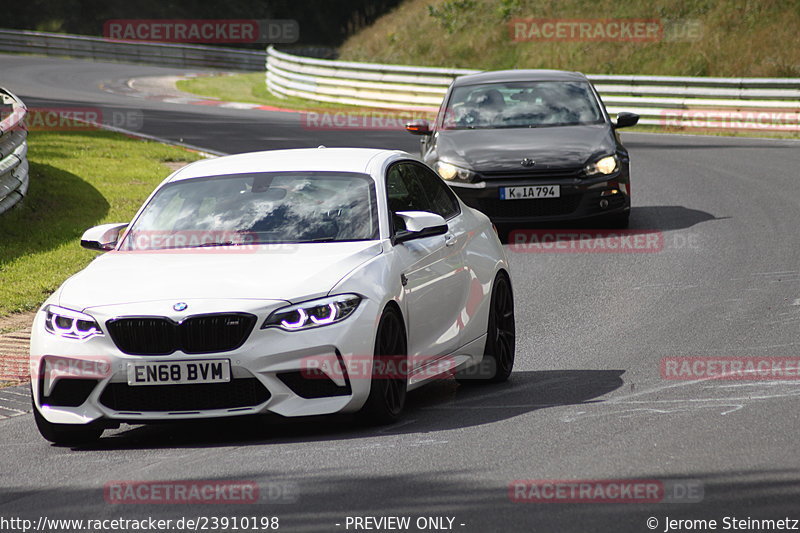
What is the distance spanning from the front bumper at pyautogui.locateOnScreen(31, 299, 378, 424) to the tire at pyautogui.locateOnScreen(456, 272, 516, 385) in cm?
178

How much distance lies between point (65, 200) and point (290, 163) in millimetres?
9223

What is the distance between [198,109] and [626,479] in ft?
94.7

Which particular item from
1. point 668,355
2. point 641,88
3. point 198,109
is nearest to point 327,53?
point 198,109

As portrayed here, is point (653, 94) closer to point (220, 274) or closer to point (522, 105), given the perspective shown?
point (522, 105)

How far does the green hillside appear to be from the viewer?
36.9m

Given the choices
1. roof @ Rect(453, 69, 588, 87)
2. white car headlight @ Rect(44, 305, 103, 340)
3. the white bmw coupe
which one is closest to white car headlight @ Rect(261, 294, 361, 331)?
the white bmw coupe

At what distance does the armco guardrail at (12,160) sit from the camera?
14859 mm

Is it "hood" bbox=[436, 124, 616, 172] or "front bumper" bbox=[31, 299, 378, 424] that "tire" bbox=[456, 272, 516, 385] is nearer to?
"front bumper" bbox=[31, 299, 378, 424]

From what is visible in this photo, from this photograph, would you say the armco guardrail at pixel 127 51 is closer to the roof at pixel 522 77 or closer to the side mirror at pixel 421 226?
the roof at pixel 522 77

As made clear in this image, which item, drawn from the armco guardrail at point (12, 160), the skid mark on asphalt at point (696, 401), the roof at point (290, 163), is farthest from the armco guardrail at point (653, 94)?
the roof at point (290, 163)

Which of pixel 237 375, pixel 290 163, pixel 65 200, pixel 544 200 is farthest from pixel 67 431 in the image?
pixel 65 200

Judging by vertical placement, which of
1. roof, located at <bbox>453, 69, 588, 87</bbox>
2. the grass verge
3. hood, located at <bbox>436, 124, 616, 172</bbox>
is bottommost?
the grass verge

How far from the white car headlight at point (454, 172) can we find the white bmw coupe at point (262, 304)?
6303mm

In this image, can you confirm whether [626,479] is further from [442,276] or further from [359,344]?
[442,276]
